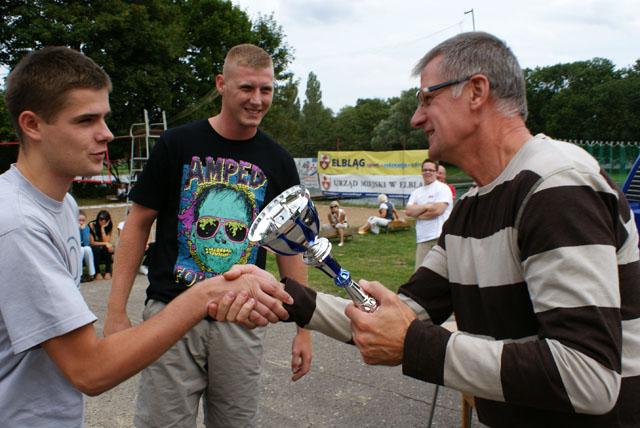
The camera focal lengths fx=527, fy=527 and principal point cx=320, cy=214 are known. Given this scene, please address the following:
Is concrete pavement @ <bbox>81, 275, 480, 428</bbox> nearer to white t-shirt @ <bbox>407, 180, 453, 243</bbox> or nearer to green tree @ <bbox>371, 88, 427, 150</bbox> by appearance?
white t-shirt @ <bbox>407, 180, 453, 243</bbox>

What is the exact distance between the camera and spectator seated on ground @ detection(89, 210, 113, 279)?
997cm

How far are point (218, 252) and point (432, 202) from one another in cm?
546

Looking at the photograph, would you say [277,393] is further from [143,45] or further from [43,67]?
[143,45]

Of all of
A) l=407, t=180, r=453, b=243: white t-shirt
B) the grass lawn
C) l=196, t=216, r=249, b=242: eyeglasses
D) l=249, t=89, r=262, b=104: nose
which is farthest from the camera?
the grass lawn

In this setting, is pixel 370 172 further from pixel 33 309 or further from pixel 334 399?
pixel 33 309

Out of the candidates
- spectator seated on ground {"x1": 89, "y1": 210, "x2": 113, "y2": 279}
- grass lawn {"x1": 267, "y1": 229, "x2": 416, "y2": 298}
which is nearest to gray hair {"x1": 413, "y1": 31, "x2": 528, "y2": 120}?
grass lawn {"x1": 267, "y1": 229, "x2": 416, "y2": 298}

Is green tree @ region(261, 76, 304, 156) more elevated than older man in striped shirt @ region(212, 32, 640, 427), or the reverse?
green tree @ region(261, 76, 304, 156)

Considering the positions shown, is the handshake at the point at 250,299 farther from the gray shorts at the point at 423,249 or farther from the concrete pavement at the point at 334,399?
the gray shorts at the point at 423,249

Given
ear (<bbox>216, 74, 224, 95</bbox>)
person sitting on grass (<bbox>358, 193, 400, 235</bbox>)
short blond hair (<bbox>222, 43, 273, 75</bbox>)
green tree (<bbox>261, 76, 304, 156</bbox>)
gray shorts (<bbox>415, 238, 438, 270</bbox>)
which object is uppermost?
green tree (<bbox>261, 76, 304, 156</bbox>)

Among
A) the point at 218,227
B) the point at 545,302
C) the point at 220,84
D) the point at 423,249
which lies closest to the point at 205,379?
the point at 218,227

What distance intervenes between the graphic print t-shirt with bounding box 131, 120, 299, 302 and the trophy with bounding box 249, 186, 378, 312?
3.07 ft

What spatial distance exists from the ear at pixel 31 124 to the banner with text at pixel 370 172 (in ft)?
56.1

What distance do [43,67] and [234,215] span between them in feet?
4.04

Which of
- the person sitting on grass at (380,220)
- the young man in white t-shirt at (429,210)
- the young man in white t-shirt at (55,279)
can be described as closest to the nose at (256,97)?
the young man in white t-shirt at (55,279)
